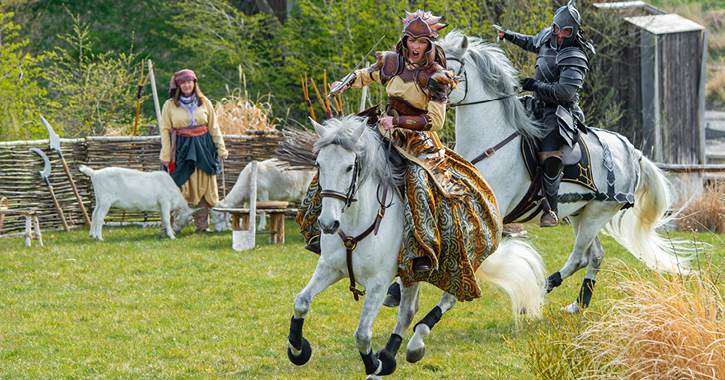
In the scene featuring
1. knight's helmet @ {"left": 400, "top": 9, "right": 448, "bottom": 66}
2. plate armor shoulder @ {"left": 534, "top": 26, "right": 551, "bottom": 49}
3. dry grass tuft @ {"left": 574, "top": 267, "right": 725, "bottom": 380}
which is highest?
plate armor shoulder @ {"left": 534, "top": 26, "right": 551, "bottom": 49}

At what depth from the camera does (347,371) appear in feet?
16.1

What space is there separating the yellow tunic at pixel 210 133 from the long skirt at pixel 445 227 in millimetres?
6435

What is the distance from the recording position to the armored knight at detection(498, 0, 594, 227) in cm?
579

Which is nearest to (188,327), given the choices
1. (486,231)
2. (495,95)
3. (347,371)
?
(347,371)

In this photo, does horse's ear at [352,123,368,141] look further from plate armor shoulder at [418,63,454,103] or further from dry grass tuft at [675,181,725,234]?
dry grass tuft at [675,181,725,234]

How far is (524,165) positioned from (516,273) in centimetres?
121

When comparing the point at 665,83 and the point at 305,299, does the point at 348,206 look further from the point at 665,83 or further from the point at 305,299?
the point at 665,83

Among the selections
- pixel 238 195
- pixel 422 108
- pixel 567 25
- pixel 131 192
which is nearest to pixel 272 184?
pixel 238 195

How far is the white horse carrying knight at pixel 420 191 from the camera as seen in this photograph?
13.4 ft

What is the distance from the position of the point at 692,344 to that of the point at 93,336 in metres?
4.54

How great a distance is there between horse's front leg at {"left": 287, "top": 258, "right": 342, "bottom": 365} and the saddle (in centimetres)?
229

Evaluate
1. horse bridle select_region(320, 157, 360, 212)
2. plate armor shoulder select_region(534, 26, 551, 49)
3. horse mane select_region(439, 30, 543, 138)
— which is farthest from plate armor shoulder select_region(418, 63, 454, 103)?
plate armor shoulder select_region(534, 26, 551, 49)

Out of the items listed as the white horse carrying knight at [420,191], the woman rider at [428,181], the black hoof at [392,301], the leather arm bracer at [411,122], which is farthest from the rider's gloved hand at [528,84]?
the black hoof at [392,301]

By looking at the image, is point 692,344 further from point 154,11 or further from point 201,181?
point 154,11
